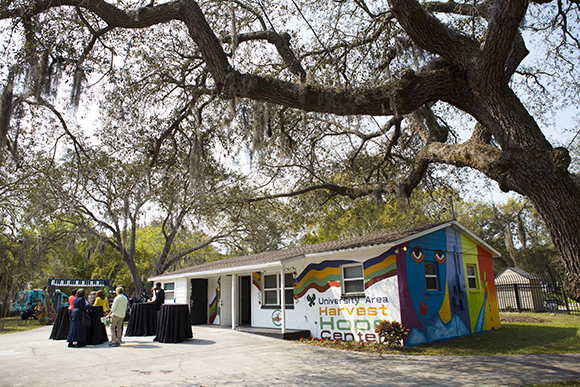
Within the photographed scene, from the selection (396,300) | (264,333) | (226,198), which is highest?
(226,198)

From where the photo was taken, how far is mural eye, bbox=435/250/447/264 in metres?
11.7

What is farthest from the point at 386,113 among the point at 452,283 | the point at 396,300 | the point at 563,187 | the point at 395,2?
the point at 452,283

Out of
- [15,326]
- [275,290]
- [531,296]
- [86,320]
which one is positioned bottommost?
[15,326]

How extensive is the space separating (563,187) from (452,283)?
811cm

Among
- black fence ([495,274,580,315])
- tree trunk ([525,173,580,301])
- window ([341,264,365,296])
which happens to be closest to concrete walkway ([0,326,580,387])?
window ([341,264,365,296])

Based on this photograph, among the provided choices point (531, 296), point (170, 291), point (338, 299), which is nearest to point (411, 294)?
point (338, 299)

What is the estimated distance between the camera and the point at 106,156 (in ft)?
35.7

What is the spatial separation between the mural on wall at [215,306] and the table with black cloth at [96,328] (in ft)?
19.5

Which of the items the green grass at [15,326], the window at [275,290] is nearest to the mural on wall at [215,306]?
the window at [275,290]

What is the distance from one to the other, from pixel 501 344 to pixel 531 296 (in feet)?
37.6

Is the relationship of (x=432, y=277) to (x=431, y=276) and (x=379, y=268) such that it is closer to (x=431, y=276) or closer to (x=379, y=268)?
(x=431, y=276)

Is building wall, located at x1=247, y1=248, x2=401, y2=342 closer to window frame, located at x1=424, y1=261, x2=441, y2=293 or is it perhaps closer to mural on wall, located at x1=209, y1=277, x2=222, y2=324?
window frame, located at x1=424, y1=261, x2=441, y2=293

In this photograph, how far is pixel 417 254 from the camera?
1091 cm

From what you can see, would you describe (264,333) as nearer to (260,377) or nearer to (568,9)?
(260,377)
